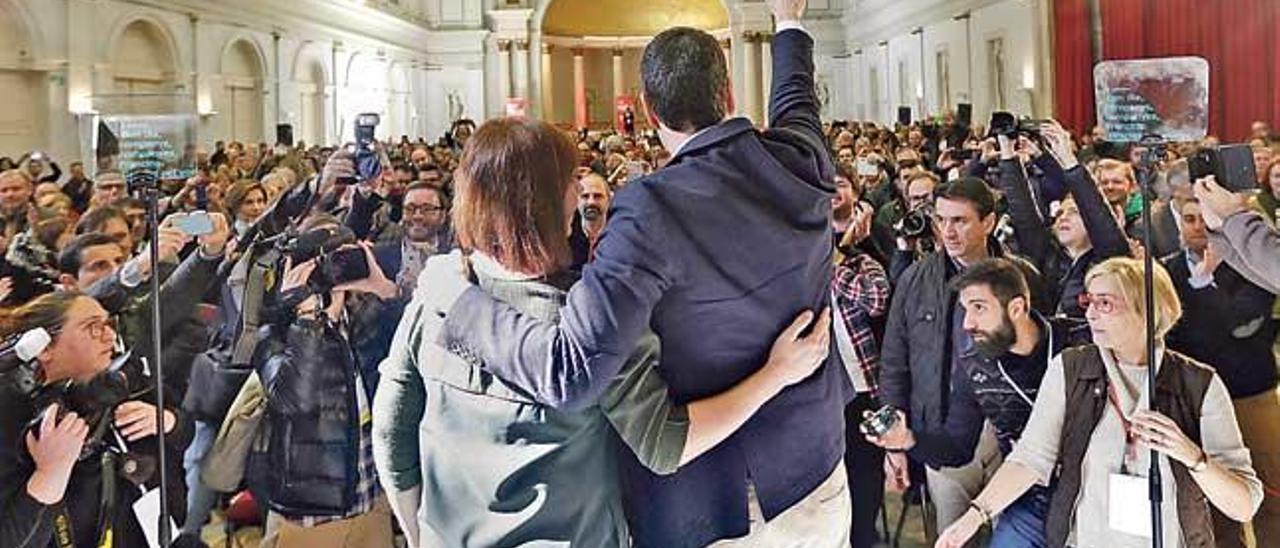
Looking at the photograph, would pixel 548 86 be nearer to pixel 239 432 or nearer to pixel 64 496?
pixel 239 432

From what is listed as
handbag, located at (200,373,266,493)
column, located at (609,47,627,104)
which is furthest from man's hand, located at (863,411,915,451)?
column, located at (609,47,627,104)

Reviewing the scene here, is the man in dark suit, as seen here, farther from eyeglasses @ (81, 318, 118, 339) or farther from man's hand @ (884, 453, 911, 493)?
man's hand @ (884, 453, 911, 493)

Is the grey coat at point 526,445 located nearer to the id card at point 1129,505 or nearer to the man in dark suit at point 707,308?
the man in dark suit at point 707,308

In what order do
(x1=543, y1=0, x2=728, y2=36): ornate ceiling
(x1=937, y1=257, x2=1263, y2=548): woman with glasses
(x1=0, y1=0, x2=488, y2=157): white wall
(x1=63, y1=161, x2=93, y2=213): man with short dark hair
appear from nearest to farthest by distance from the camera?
(x1=937, y1=257, x2=1263, y2=548): woman with glasses < (x1=63, y1=161, x2=93, y2=213): man with short dark hair < (x1=0, y1=0, x2=488, y2=157): white wall < (x1=543, y1=0, x2=728, y2=36): ornate ceiling

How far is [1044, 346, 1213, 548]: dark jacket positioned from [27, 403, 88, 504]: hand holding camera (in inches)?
104

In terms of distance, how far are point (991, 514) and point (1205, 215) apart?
4.37 feet

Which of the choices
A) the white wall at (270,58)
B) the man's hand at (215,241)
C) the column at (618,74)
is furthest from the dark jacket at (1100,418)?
the column at (618,74)

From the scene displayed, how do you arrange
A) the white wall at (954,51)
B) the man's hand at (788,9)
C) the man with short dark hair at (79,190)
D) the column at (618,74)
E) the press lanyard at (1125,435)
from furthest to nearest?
the column at (618,74) < the white wall at (954,51) < the man with short dark hair at (79,190) < the press lanyard at (1125,435) < the man's hand at (788,9)

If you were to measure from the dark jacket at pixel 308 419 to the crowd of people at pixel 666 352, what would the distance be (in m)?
0.01

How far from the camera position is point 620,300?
2.10 metres

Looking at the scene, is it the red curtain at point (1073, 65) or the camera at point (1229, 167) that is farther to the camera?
the red curtain at point (1073, 65)

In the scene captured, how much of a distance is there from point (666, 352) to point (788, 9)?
2.96 feet

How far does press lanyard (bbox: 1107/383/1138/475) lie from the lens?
3.37 m

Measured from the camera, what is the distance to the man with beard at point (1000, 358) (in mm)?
3822
